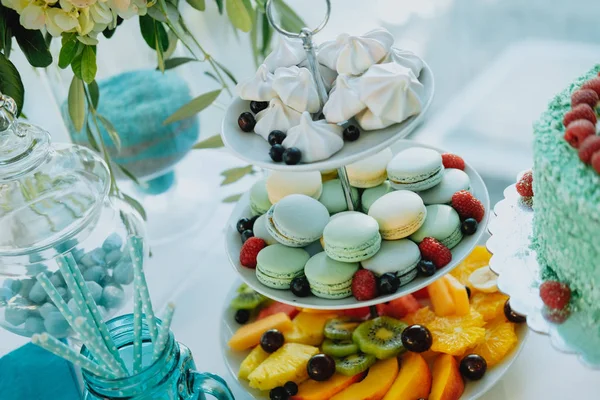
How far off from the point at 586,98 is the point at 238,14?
60 centimetres

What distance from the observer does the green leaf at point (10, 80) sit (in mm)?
1065

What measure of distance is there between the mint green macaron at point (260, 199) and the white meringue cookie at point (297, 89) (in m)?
0.25

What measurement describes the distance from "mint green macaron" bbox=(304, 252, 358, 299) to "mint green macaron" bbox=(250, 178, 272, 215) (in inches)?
7.2

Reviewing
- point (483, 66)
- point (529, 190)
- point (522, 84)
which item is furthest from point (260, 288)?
point (483, 66)

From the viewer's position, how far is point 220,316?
1271 mm

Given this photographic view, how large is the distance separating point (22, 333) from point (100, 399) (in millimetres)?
333

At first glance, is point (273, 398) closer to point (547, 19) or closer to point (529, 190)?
point (529, 190)

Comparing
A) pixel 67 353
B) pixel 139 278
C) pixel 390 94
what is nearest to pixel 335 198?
pixel 390 94

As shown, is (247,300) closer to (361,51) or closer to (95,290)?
(95,290)

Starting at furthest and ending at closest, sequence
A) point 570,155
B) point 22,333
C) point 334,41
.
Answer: point 22,333 < point 334,41 < point 570,155

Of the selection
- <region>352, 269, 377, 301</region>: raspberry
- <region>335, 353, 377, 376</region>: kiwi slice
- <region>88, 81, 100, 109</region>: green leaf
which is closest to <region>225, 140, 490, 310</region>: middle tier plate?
<region>352, 269, 377, 301</region>: raspberry

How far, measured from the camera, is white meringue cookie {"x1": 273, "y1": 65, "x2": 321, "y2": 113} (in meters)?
0.97

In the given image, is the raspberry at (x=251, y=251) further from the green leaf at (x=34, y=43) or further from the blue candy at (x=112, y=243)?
the green leaf at (x=34, y=43)

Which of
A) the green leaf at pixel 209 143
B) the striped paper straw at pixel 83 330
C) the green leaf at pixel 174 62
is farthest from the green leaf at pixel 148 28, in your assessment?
the striped paper straw at pixel 83 330
